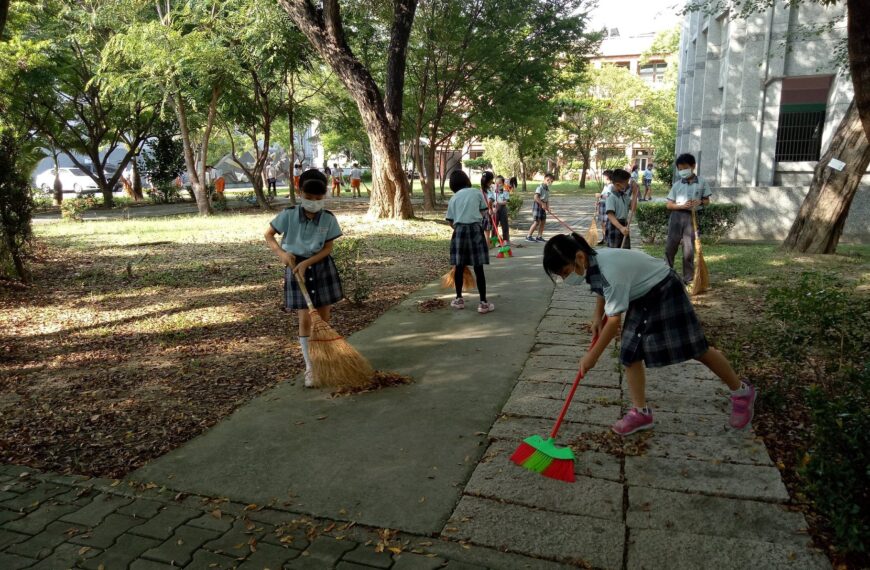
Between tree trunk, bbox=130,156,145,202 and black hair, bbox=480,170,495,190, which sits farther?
tree trunk, bbox=130,156,145,202

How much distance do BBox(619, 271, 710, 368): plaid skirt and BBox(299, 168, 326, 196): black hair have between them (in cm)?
229

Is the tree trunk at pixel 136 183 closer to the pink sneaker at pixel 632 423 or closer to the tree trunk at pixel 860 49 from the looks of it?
the pink sneaker at pixel 632 423

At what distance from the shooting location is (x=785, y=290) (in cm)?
432

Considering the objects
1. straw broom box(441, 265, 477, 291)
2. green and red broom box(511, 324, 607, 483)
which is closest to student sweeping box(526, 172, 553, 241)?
straw broom box(441, 265, 477, 291)

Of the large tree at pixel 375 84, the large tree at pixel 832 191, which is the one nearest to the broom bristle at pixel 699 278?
the large tree at pixel 832 191

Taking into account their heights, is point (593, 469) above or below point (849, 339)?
below

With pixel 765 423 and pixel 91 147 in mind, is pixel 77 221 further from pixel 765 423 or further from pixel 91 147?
pixel 765 423

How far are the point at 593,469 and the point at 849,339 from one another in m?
2.14

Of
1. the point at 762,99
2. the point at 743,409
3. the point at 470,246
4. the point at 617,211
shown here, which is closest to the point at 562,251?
the point at 743,409

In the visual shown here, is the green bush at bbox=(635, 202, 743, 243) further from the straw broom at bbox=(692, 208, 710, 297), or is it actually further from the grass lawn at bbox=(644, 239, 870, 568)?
the straw broom at bbox=(692, 208, 710, 297)

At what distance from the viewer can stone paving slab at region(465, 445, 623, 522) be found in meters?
2.97

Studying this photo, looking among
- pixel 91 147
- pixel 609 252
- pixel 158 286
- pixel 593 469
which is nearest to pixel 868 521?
pixel 593 469

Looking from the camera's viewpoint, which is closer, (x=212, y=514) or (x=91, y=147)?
(x=212, y=514)

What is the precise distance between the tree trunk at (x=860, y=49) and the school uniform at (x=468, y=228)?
3652 mm
